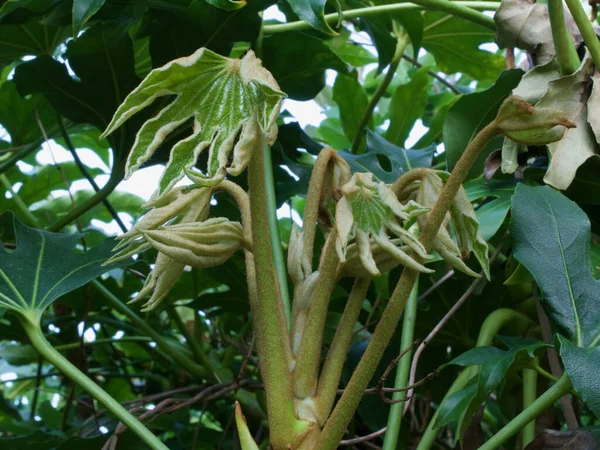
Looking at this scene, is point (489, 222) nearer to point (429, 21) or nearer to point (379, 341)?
point (379, 341)

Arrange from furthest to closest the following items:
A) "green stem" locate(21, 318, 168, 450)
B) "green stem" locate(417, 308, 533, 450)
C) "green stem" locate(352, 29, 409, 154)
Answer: "green stem" locate(352, 29, 409, 154)
"green stem" locate(417, 308, 533, 450)
"green stem" locate(21, 318, 168, 450)

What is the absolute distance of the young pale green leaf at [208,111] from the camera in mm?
522

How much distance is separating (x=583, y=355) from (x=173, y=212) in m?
0.37

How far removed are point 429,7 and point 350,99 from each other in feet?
1.71

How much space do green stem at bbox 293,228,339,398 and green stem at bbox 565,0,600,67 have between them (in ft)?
1.33

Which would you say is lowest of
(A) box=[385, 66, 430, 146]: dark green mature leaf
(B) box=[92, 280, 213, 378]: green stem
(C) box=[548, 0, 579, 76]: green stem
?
(B) box=[92, 280, 213, 378]: green stem

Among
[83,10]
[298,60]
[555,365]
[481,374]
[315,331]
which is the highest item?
[83,10]

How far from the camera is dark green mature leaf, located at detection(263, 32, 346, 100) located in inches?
39.7

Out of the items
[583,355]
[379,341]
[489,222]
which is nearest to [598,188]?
[489,222]

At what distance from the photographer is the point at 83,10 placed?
29.6 inches

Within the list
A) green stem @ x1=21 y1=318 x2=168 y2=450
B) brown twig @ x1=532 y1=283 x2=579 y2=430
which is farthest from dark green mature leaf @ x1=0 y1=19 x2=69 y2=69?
brown twig @ x1=532 y1=283 x2=579 y2=430

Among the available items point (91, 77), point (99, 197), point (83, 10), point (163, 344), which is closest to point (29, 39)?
point (91, 77)

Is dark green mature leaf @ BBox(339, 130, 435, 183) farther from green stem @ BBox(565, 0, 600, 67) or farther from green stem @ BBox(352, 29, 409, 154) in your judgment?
green stem @ BBox(565, 0, 600, 67)

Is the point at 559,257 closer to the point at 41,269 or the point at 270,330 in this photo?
the point at 270,330
